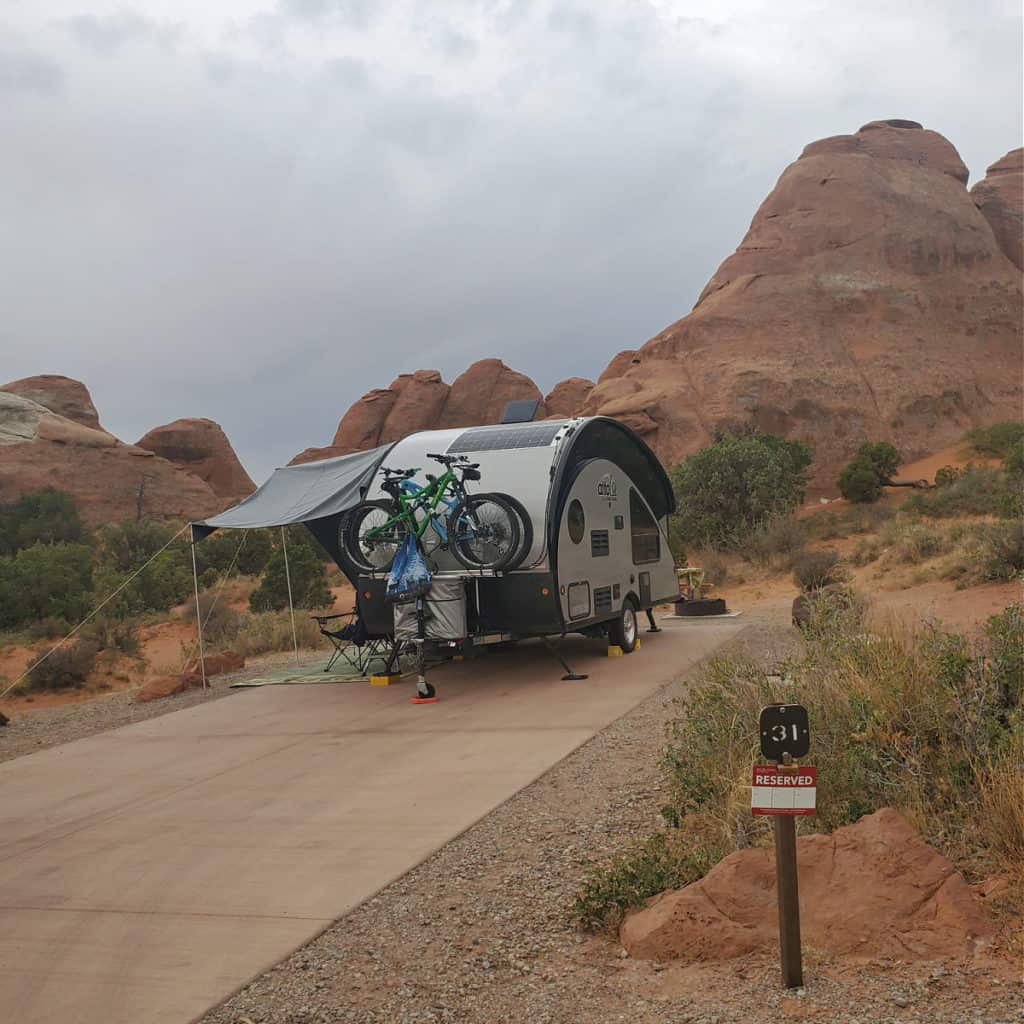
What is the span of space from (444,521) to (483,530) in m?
0.53

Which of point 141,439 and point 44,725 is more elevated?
point 141,439

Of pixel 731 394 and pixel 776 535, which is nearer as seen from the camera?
pixel 776 535

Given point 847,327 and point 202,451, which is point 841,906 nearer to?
point 847,327

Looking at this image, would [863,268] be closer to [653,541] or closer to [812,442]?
[812,442]

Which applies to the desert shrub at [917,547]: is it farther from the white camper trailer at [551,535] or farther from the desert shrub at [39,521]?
the desert shrub at [39,521]

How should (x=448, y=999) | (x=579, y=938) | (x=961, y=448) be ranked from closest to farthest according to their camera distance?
(x=448, y=999) → (x=579, y=938) → (x=961, y=448)

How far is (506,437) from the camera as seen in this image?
12.9m

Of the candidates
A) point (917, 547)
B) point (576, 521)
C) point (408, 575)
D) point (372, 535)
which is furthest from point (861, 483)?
point (408, 575)

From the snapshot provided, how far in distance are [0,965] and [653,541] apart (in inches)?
465

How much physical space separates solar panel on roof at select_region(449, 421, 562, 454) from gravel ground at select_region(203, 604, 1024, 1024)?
7.17 meters

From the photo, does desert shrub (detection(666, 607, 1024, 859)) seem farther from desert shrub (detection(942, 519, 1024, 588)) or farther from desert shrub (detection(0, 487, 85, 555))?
desert shrub (detection(0, 487, 85, 555))

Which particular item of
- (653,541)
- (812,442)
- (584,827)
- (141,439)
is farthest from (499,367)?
(584,827)

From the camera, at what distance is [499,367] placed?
73.1m

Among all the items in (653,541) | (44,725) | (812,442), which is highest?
(812,442)
